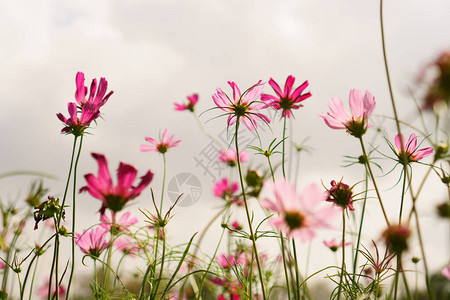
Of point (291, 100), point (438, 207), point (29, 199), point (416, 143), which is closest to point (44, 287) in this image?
point (29, 199)

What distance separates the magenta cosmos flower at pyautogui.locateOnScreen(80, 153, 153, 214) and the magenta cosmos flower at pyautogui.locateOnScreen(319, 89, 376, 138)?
411 millimetres

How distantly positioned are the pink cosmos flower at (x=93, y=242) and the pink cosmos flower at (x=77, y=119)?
1.07ft

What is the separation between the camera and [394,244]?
0.41 m

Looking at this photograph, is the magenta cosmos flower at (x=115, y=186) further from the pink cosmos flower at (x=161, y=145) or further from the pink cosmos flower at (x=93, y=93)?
the pink cosmos flower at (x=161, y=145)

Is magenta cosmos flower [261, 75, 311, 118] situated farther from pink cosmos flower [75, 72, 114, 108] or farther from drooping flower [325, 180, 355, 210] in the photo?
pink cosmos flower [75, 72, 114, 108]

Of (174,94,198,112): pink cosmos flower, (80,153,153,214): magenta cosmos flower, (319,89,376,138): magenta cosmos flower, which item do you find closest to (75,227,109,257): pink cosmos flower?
(80,153,153,214): magenta cosmos flower

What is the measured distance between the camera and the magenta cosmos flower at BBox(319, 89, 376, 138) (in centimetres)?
72

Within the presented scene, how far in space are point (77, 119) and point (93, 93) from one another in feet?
0.20

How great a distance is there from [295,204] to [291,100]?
18.3 inches

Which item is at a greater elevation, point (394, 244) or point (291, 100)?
point (291, 100)

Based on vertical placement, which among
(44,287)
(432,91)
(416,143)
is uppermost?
(416,143)

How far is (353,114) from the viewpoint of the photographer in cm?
73

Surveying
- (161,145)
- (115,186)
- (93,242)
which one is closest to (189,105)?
(161,145)

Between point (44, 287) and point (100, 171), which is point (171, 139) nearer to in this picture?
point (100, 171)
